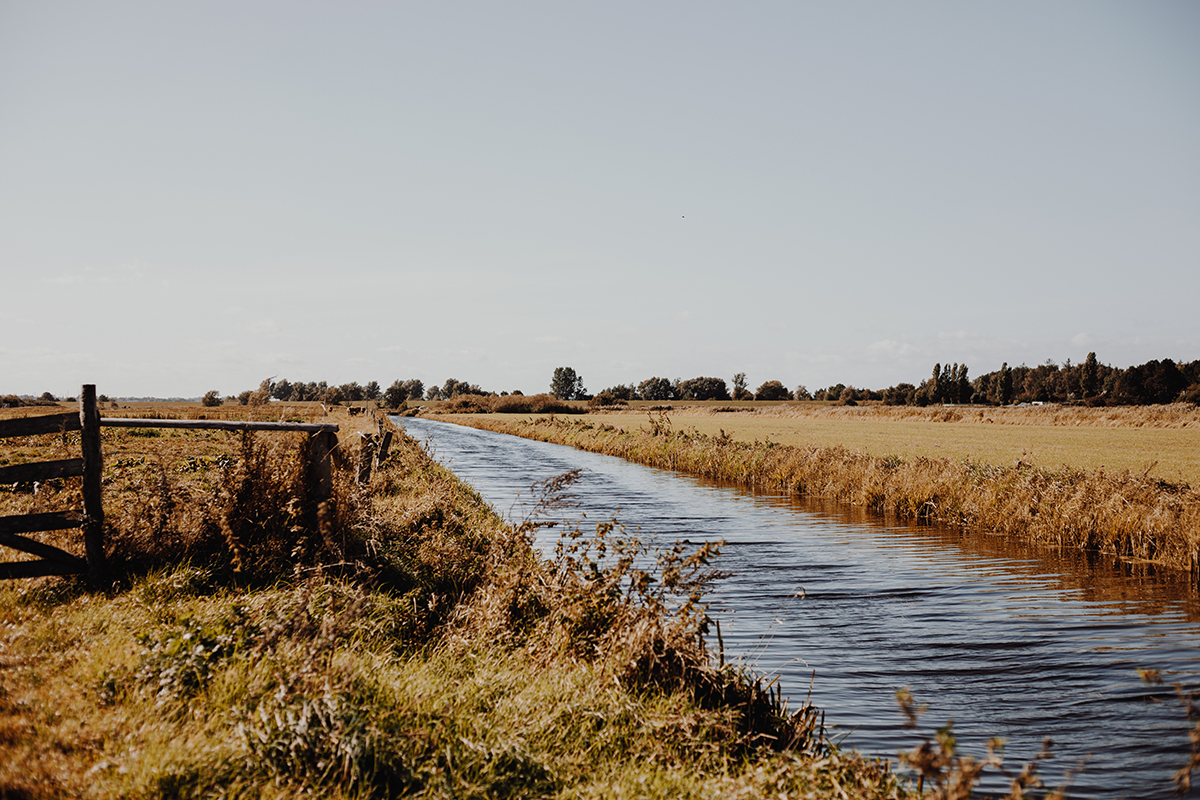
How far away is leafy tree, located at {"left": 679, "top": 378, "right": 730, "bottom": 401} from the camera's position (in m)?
184

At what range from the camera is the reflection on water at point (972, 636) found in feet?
21.4

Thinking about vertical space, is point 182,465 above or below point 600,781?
above

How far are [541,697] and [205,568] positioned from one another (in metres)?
4.64

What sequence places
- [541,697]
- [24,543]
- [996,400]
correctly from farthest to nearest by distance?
[996,400] → [24,543] → [541,697]

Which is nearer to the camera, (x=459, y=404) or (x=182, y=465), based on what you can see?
(x=182, y=465)

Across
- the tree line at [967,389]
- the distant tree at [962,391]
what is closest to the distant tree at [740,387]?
the tree line at [967,389]

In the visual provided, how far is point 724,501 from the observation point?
23031 mm

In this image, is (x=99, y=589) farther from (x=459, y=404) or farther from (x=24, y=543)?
(x=459, y=404)

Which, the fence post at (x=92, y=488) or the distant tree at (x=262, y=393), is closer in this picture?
the fence post at (x=92, y=488)

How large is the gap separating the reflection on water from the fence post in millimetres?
5342

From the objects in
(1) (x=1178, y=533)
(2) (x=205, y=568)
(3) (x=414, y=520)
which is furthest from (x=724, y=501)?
(2) (x=205, y=568)

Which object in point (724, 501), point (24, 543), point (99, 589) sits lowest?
point (724, 501)

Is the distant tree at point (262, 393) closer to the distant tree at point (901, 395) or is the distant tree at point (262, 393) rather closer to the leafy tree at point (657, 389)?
the distant tree at point (901, 395)

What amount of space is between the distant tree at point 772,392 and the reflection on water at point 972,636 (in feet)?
526
